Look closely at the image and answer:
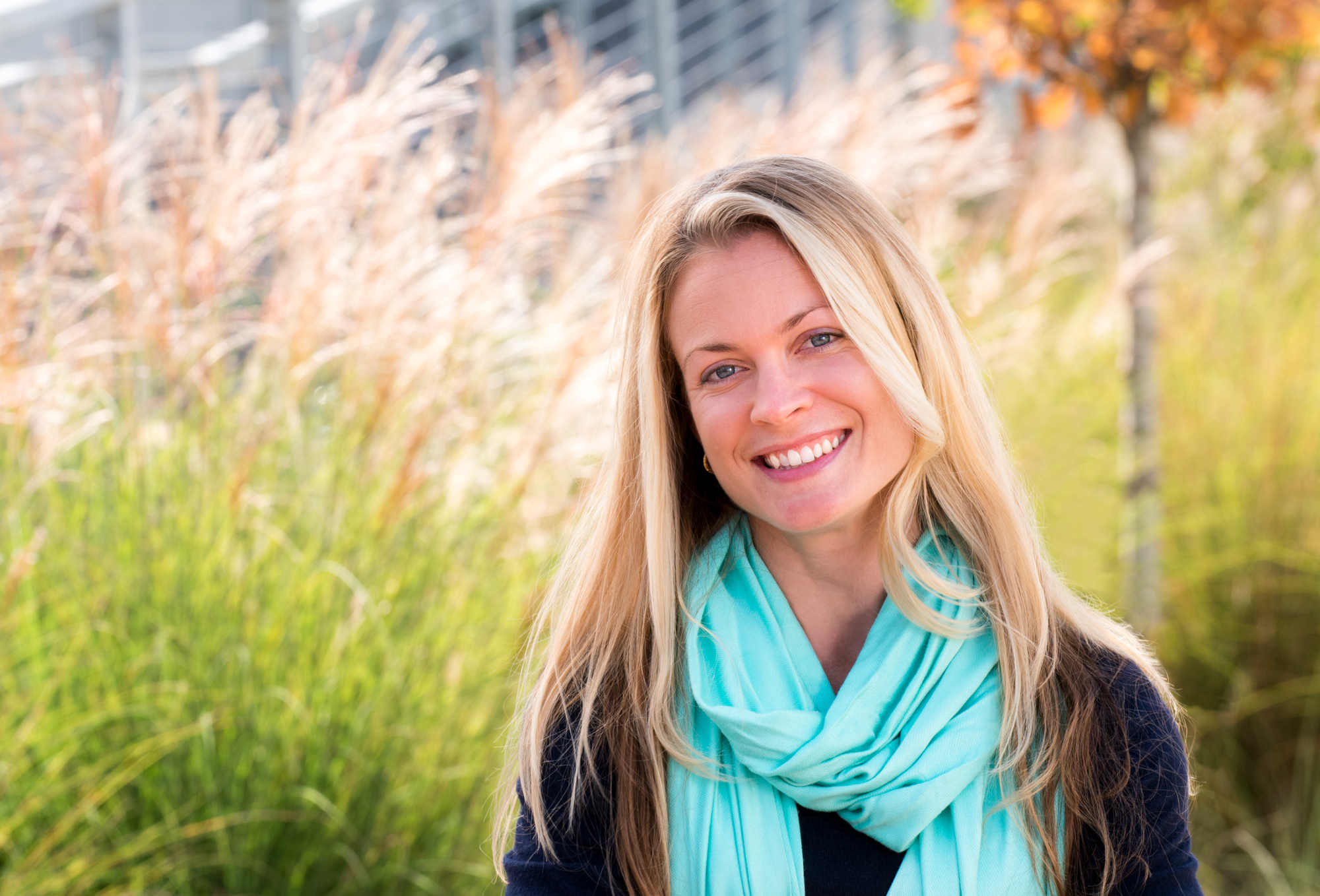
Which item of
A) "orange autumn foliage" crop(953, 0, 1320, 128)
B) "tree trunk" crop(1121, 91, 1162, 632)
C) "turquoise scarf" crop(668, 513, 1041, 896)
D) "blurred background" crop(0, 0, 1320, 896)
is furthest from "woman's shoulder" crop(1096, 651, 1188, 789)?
"orange autumn foliage" crop(953, 0, 1320, 128)

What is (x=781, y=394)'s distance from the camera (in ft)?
4.88

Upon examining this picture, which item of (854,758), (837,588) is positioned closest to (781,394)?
(837,588)

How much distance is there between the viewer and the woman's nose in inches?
58.3

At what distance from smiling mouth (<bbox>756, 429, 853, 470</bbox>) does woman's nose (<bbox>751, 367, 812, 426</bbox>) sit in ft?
0.14

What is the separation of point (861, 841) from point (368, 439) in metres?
1.39

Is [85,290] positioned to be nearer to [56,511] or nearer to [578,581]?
[56,511]

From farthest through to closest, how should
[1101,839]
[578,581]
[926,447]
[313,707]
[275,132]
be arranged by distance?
[275,132]
[313,707]
[578,581]
[926,447]
[1101,839]

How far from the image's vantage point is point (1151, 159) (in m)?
3.80

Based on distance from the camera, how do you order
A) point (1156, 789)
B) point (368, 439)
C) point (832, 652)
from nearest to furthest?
point (1156, 789)
point (832, 652)
point (368, 439)

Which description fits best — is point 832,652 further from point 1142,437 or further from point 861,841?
point 1142,437

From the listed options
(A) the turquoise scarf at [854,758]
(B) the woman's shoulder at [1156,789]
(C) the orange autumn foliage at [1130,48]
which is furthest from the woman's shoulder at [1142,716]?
(C) the orange autumn foliage at [1130,48]

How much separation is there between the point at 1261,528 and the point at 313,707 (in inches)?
105

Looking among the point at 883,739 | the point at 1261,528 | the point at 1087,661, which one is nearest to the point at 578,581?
the point at 883,739

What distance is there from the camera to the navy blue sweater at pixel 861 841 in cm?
143
